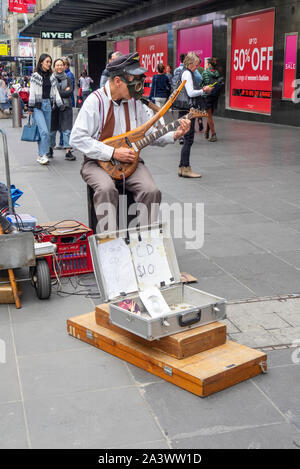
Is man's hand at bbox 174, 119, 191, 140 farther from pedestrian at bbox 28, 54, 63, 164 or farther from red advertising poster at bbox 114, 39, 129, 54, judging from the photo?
red advertising poster at bbox 114, 39, 129, 54

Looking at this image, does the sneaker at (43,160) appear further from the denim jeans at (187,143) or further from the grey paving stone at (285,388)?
the grey paving stone at (285,388)

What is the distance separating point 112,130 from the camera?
484 centimetres

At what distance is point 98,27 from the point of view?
2880cm

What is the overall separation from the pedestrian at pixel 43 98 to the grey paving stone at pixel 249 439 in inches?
340

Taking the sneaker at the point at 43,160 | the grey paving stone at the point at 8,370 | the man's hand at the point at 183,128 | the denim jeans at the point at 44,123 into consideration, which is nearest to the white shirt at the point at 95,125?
the man's hand at the point at 183,128

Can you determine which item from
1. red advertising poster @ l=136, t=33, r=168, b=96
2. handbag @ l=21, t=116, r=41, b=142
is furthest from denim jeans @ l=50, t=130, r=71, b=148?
red advertising poster @ l=136, t=33, r=168, b=96

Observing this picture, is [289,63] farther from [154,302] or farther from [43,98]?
[154,302]

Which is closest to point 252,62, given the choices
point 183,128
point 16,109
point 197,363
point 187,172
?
point 16,109

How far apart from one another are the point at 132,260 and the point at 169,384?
999 millimetres

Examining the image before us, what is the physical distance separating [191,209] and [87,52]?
87.2 feet

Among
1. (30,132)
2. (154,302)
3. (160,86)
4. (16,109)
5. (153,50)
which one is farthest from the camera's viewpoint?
(153,50)

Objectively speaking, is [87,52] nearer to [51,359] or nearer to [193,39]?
[193,39]

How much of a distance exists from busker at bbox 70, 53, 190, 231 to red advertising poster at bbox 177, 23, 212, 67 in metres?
16.5

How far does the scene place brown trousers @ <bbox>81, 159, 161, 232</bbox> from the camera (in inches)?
183
